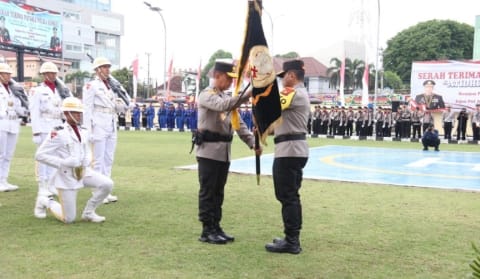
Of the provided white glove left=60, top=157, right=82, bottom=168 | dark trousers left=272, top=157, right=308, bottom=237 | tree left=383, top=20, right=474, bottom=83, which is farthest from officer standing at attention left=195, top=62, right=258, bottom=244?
tree left=383, top=20, right=474, bottom=83

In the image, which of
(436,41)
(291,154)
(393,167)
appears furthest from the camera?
(436,41)

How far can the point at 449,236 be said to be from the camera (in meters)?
→ 5.78

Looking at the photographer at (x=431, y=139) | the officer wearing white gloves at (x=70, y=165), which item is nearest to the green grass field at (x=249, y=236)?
the officer wearing white gloves at (x=70, y=165)

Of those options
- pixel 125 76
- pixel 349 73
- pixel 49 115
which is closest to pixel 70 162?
pixel 49 115

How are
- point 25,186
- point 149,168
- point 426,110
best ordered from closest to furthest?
point 25,186 < point 149,168 < point 426,110

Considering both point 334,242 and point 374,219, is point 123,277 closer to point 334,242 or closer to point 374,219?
point 334,242

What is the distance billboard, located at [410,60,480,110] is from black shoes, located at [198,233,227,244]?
20869 millimetres

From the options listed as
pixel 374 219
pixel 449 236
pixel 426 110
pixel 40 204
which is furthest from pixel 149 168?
pixel 426 110

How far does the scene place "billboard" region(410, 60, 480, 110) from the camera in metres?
23.3

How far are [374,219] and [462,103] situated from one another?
19.2 meters

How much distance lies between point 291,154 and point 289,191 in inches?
14.8

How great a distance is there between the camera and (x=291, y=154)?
17.1ft

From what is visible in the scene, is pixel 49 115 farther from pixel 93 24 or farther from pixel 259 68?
pixel 93 24

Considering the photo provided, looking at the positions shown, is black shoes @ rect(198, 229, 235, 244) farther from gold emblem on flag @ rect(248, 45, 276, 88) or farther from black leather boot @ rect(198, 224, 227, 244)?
gold emblem on flag @ rect(248, 45, 276, 88)
